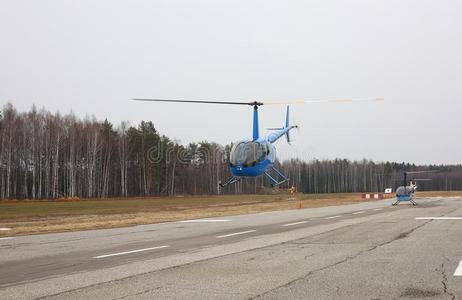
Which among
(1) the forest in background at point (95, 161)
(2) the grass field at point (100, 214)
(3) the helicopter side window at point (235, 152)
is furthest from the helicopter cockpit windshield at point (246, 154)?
(1) the forest in background at point (95, 161)

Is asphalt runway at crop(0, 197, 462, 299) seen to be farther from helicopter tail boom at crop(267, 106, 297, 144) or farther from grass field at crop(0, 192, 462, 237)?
helicopter tail boom at crop(267, 106, 297, 144)

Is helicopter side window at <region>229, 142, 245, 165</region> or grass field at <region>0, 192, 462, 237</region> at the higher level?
helicopter side window at <region>229, 142, 245, 165</region>

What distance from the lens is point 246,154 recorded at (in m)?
32.0

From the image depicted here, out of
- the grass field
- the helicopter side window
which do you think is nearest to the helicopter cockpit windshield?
the helicopter side window

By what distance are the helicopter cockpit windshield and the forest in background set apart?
45150mm

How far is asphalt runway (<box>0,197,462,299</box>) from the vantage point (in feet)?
23.1

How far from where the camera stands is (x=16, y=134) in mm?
76062

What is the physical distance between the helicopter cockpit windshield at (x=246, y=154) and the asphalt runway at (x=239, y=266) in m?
16.5

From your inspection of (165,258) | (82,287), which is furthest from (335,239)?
(82,287)

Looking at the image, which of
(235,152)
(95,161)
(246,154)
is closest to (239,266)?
(246,154)

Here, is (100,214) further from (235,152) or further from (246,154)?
(246,154)

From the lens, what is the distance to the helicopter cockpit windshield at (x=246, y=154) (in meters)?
32.0

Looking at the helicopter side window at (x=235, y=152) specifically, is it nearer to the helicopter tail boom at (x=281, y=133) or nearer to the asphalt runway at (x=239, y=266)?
the helicopter tail boom at (x=281, y=133)

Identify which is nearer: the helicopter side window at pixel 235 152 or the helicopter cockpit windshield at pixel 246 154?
the helicopter cockpit windshield at pixel 246 154
